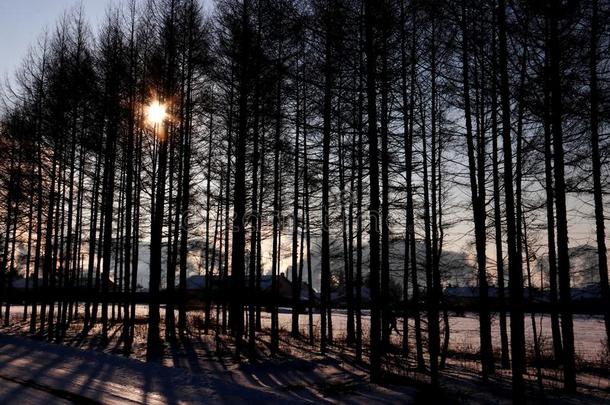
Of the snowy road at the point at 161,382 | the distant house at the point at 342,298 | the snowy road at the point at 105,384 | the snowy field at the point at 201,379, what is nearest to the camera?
the snowy road at the point at 105,384

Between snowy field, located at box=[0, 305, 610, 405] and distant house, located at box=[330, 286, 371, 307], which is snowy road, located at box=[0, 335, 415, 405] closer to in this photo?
snowy field, located at box=[0, 305, 610, 405]

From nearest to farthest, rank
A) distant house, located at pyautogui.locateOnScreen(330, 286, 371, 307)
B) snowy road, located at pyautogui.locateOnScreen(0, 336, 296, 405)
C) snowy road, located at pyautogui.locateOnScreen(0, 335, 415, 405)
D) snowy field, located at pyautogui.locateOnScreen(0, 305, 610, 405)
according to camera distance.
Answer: snowy road, located at pyautogui.locateOnScreen(0, 336, 296, 405) < snowy road, located at pyautogui.locateOnScreen(0, 335, 415, 405) < snowy field, located at pyautogui.locateOnScreen(0, 305, 610, 405) < distant house, located at pyautogui.locateOnScreen(330, 286, 371, 307)

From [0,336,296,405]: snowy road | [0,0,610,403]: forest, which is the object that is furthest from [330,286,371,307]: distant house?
[0,336,296,405]: snowy road

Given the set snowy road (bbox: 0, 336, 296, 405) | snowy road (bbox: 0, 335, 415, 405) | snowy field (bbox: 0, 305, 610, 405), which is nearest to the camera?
snowy road (bbox: 0, 336, 296, 405)

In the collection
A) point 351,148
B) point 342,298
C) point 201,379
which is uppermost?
point 351,148

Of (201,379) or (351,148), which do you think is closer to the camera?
(201,379)

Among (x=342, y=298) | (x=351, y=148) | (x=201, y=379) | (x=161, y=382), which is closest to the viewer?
(x=161, y=382)

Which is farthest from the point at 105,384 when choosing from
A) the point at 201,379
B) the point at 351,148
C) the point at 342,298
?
the point at 342,298

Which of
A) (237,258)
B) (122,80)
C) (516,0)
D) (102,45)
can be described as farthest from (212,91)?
(516,0)

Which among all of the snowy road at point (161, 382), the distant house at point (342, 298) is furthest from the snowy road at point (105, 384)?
the distant house at point (342, 298)

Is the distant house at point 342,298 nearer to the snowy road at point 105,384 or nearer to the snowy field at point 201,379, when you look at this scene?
the snowy field at point 201,379

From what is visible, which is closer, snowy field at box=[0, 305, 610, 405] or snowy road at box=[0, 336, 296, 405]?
snowy road at box=[0, 336, 296, 405]

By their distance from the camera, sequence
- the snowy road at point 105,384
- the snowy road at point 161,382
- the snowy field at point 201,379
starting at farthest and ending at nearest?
the snowy field at point 201,379
the snowy road at point 161,382
the snowy road at point 105,384

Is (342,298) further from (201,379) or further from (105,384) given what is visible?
(105,384)
